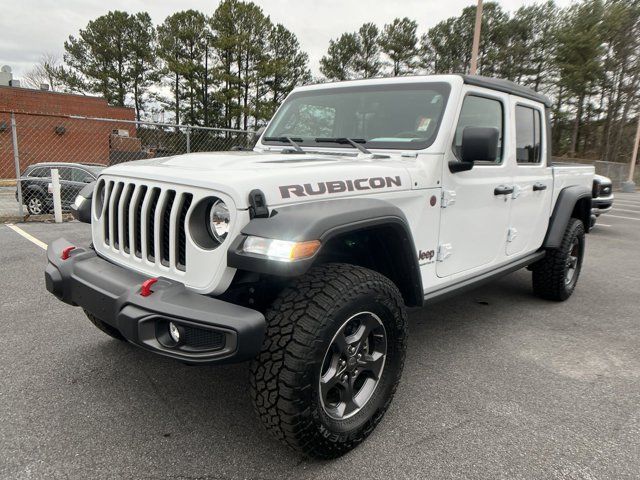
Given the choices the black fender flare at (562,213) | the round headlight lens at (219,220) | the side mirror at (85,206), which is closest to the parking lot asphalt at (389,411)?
the side mirror at (85,206)

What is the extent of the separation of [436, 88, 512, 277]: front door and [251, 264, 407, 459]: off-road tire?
97 cm

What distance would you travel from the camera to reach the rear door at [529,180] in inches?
141

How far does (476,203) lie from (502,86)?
0.99 meters

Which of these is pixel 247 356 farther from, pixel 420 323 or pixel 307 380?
pixel 420 323

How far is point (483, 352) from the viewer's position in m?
3.33

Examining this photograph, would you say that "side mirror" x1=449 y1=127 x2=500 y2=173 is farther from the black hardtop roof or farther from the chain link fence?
Answer: the chain link fence

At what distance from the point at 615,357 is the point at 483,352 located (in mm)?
962

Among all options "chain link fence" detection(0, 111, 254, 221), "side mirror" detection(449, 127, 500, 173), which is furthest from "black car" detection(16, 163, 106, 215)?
"side mirror" detection(449, 127, 500, 173)

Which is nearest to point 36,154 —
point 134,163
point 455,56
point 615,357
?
point 134,163

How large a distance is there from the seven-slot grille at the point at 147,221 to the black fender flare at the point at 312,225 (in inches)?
14.2

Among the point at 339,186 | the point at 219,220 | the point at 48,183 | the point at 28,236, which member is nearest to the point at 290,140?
the point at 339,186

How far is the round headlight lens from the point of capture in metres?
1.92

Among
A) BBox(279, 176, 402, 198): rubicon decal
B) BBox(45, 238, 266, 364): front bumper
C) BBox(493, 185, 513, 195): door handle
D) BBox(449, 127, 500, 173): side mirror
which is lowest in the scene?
BBox(45, 238, 266, 364): front bumper

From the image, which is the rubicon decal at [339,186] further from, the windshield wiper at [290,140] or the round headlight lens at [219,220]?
the windshield wiper at [290,140]
